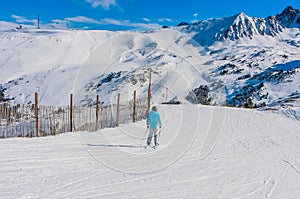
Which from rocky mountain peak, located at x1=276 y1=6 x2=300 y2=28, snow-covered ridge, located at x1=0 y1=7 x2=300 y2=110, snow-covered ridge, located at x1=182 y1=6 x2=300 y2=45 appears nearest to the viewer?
snow-covered ridge, located at x1=0 y1=7 x2=300 y2=110

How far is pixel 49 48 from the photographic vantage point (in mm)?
107812

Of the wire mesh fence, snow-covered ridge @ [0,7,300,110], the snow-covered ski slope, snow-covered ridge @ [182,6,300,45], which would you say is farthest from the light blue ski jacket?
snow-covered ridge @ [182,6,300,45]

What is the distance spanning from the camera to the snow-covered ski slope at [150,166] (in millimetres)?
6012

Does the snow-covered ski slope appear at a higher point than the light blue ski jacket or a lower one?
lower

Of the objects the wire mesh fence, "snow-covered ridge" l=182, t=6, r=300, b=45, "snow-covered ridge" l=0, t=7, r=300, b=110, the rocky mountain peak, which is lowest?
the wire mesh fence

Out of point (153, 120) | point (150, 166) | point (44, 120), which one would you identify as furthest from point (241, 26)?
point (150, 166)

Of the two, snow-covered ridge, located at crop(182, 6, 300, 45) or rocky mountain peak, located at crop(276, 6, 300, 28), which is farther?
rocky mountain peak, located at crop(276, 6, 300, 28)

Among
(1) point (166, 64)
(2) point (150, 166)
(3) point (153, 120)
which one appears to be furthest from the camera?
(1) point (166, 64)

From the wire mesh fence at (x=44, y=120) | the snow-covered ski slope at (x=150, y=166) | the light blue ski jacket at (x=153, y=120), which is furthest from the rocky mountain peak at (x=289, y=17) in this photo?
the light blue ski jacket at (x=153, y=120)

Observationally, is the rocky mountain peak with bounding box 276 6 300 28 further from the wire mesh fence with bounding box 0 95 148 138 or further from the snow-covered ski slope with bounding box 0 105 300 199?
the snow-covered ski slope with bounding box 0 105 300 199

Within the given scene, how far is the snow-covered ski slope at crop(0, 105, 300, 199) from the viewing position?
6.01m

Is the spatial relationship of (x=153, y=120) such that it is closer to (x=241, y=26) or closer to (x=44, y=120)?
(x=44, y=120)

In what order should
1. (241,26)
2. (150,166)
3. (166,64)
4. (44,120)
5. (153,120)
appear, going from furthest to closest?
1. (241,26)
2. (166,64)
3. (44,120)
4. (153,120)
5. (150,166)

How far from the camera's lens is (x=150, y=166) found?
25.5 feet
